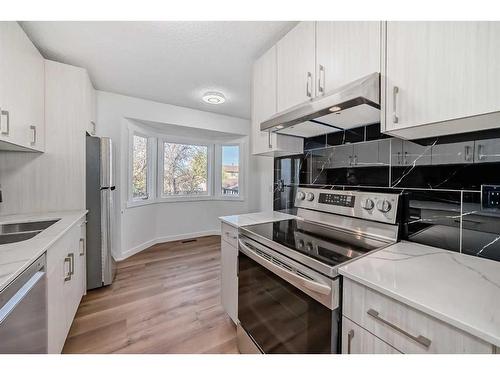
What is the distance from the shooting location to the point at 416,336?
0.62 meters

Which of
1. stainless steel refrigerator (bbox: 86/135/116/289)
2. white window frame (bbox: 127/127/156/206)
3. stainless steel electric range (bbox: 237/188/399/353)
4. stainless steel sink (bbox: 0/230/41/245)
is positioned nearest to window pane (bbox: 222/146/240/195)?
white window frame (bbox: 127/127/156/206)

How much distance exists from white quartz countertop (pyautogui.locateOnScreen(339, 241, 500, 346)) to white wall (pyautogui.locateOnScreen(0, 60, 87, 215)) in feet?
8.10

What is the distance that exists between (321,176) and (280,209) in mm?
583

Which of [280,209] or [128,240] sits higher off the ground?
[280,209]

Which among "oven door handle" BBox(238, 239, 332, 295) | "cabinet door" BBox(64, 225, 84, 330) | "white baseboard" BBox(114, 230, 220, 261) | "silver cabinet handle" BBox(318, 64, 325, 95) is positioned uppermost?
"silver cabinet handle" BBox(318, 64, 325, 95)

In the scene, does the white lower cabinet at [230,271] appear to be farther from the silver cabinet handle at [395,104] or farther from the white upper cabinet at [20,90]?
the white upper cabinet at [20,90]

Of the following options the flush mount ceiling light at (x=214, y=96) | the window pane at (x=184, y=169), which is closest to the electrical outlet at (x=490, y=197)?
the flush mount ceiling light at (x=214, y=96)

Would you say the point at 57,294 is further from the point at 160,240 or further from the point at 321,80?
the point at 160,240

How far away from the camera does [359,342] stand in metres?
0.75

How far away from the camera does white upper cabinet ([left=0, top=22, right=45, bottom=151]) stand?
4.31ft

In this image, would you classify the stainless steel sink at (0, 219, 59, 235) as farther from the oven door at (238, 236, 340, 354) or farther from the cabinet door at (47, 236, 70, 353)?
the oven door at (238, 236, 340, 354)

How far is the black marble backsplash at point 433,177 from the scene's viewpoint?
0.96m

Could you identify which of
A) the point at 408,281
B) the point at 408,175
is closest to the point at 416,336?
the point at 408,281

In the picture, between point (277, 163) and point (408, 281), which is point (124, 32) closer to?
point (277, 163)
